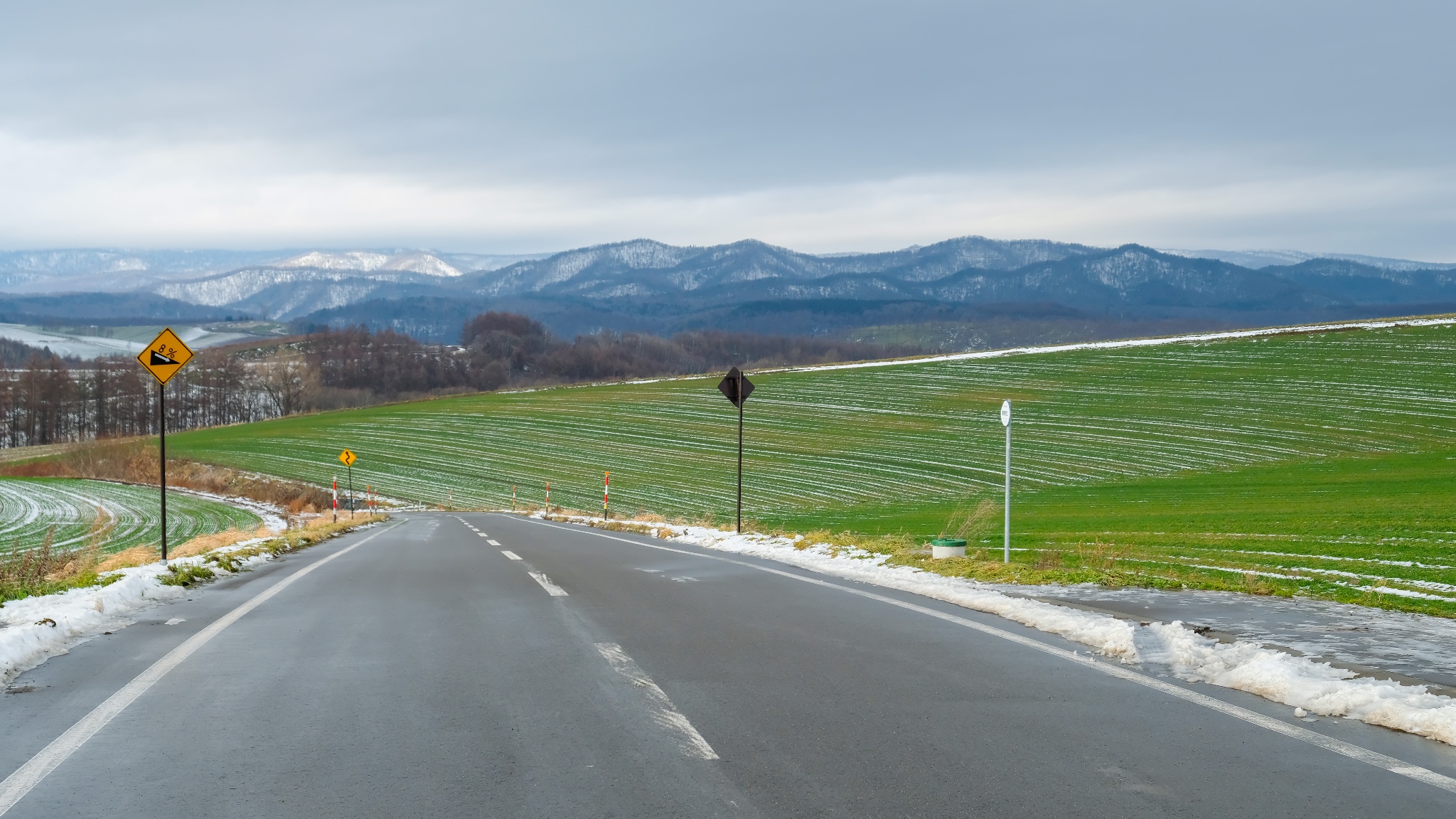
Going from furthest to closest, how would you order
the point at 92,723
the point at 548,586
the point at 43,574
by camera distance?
the point at 43,574
the point at 548,586
the point at 92,723

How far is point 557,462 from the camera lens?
200ft

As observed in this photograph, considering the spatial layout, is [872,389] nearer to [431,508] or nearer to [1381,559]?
[431,508]

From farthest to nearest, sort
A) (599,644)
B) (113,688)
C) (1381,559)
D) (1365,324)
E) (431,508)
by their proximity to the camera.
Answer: (1365,324) → (431,508) → (1381,559) → (599,644) → (113,688)

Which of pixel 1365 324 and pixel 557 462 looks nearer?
pixel 557 462

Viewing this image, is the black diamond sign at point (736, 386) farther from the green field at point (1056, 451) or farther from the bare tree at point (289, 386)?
the bare tree at point (289, 386)

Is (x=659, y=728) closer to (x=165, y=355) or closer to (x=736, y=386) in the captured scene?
(x=165, y=355)

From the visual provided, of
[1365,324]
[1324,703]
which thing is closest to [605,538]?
[1324,703]

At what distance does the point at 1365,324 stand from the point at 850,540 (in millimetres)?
69756

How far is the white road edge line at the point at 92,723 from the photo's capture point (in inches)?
185

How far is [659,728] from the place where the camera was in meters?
5.65

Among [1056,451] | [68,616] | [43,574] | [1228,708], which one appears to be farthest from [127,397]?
[1228,708]

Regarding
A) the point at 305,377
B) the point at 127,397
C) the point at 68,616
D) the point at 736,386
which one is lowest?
the point at 127,397

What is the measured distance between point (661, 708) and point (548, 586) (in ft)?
21.5

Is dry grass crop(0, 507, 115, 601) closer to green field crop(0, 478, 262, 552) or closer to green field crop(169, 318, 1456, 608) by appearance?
green field crop(169, 318, 1456, 608)
